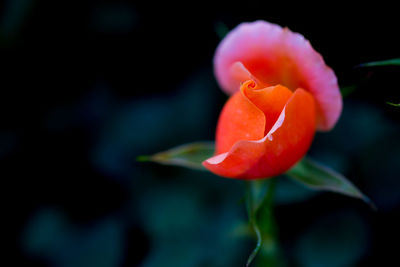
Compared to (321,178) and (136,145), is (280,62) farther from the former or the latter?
(136,145)

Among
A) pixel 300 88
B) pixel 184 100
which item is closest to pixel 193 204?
pixel 184 100

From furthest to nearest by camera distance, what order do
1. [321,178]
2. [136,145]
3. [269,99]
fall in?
[136,145] < [321,178] < [269,99]

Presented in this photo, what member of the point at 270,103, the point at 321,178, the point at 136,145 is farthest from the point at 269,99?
the point at 136,145

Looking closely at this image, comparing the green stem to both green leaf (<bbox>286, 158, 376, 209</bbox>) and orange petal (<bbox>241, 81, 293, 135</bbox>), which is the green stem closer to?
green leaf (<bbox>286, 158, 376, 209</bbox>)

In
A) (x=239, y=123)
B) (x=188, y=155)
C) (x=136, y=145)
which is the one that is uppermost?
(x=239, y=123)

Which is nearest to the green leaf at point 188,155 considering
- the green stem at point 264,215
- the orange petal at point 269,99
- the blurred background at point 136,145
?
the green stem at point 264,215

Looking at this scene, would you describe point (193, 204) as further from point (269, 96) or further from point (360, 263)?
point (269, 96)

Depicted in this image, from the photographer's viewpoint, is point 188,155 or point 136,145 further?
point 136,145
